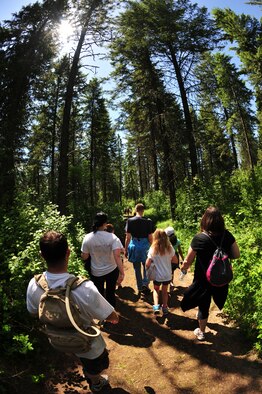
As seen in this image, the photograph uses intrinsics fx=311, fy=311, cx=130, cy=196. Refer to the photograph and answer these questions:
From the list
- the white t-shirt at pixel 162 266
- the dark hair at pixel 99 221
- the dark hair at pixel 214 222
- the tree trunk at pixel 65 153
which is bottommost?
the white t-shirt at pixel 162 266

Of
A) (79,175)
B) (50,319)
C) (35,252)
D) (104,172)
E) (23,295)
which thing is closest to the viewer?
(50,319)

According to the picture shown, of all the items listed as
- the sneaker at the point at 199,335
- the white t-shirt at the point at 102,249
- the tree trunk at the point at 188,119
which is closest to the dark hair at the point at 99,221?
the white t-shirt at the point at 102,249

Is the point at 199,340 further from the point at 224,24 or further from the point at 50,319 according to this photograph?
the point at 224,24

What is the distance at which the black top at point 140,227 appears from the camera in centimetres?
750

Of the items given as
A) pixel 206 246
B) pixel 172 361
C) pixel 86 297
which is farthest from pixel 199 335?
pixel 86 297

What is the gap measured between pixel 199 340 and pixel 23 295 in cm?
307

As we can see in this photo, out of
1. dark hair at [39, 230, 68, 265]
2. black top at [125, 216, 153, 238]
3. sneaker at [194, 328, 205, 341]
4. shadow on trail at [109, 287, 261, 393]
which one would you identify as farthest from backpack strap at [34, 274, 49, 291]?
black top at [125, 216, 153, 238]

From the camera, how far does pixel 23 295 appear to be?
5.08 m

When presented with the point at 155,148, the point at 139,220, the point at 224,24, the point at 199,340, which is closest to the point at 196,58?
the point at 224,24

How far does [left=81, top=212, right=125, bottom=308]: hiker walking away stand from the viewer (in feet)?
19.1

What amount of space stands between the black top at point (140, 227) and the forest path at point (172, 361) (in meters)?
1.88

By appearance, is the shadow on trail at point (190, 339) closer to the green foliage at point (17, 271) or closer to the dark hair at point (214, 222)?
the green foliage at point (17, 271)

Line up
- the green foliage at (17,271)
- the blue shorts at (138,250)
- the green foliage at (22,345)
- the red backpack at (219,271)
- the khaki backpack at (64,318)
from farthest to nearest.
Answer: the blue shorts at (138,250) < the red backpack at (219,271) < the green foliage at (17,271) < the green foliage at (22,345) < the khaki backpack at (64,318)

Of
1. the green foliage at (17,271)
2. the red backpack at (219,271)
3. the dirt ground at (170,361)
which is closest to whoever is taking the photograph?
the dirt ground at (170,361)
